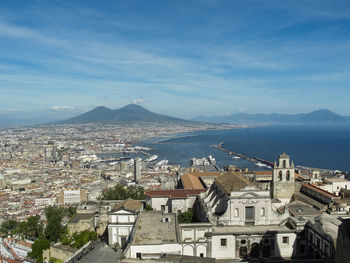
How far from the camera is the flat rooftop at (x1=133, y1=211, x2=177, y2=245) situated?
57.3ft

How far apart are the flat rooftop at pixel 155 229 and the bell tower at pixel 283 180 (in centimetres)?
914

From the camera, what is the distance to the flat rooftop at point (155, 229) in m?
17.5

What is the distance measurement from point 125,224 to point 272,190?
39.0 ft

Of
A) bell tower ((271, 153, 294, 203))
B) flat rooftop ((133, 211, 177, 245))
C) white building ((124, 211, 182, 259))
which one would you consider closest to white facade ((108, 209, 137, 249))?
flat rooftop ((133, 211, 177, 245))

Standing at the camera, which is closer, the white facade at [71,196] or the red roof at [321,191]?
the red roof at [321,191]

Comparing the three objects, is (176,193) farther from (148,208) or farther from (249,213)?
(249,213)

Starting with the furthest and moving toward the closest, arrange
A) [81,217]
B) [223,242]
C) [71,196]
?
[71,196] → [81,217] → [223,242]

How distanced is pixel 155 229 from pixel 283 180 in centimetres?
1160

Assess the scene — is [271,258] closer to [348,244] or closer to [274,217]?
[274,217]

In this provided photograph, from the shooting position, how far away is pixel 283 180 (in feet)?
82.5

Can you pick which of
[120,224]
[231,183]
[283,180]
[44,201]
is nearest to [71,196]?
[44,201]

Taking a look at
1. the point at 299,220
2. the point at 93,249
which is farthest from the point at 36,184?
the point at 299,220

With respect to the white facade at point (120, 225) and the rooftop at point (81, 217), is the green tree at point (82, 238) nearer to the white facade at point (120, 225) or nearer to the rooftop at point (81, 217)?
the white facade at point (120, 225)

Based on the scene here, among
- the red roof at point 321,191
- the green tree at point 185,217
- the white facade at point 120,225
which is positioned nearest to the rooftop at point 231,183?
the green tree at point 185,217
